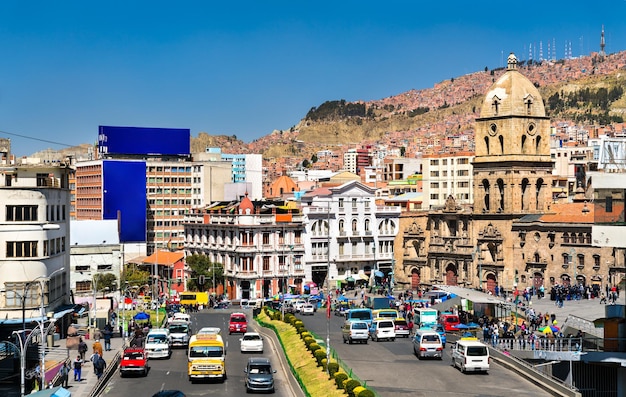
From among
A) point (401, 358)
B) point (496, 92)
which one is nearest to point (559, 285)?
point (496, 92)

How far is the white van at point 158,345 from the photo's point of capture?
199 feet

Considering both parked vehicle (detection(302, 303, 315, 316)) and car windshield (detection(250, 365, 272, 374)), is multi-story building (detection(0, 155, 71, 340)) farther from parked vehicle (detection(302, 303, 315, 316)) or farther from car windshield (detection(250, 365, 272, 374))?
parked vehicle (detection(302, 303, 315, 316))

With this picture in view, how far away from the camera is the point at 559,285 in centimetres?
9875

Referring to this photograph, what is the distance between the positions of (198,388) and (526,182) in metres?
62.8

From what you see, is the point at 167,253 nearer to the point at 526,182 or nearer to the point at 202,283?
the point at 202,283

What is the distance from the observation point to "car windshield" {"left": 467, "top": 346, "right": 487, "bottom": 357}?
173ft

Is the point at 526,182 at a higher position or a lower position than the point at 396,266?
higher

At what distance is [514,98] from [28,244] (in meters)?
56.7

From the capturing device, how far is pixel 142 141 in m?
176

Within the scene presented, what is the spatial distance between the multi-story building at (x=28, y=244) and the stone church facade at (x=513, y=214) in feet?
158

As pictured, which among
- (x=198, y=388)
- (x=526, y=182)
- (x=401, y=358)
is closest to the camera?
(x=198, y=388)

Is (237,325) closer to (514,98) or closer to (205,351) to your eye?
(205,351)

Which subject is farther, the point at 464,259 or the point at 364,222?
the point at 364,222

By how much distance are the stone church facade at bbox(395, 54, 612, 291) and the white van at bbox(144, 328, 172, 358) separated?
4889cm
